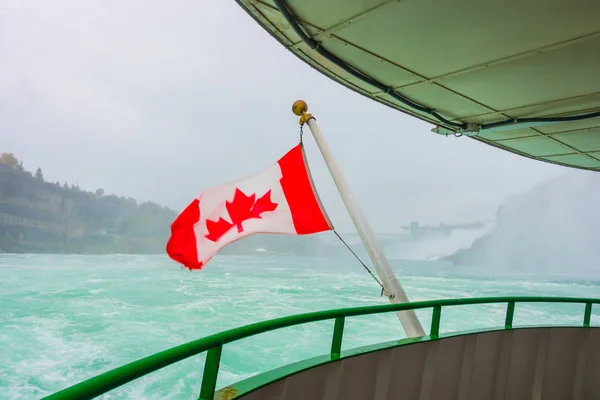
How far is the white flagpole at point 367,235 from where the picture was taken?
13.5 ft

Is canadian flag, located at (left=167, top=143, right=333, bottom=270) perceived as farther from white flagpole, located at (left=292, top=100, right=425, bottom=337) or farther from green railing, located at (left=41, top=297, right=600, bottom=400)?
green railing, located at (left=41, top=297, right=600, bottom=400)

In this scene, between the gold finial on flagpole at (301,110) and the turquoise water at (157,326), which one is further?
the turquoise water at (157,326)

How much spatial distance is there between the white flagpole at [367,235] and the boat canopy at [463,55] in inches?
37.8

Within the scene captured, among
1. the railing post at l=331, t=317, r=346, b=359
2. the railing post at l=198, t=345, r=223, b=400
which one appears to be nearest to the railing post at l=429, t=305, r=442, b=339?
the railing post at l=331, t=317, r=346, b=359

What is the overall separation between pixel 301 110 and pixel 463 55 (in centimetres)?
230

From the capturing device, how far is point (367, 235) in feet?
15.6

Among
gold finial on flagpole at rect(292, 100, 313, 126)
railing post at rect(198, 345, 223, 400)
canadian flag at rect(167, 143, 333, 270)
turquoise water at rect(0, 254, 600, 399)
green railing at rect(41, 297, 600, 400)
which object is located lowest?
turquoise water at rect(0, 254, 600, 399)

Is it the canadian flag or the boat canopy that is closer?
the boat canopy

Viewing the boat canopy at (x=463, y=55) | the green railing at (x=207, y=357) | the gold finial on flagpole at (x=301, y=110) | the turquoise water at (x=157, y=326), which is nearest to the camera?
the green railing at (x=207, y=357)

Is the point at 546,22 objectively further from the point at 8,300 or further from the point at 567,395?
the point at 8,300

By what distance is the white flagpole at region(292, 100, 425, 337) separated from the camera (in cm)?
412

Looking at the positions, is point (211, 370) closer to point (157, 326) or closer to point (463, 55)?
point (463, 55)

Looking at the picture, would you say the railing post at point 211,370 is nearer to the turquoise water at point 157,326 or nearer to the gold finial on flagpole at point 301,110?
the gold finial on flagpole at point 301,110

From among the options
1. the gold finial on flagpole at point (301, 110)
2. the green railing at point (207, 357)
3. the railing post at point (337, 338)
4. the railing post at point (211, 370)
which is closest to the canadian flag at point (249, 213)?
the gold finial on flagpole at point (301, 110)
